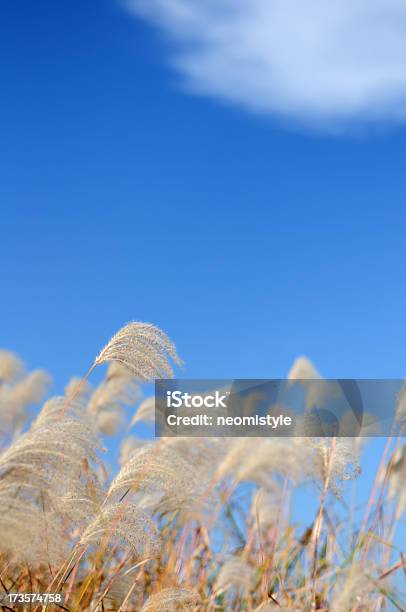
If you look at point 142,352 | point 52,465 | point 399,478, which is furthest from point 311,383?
point 52,465

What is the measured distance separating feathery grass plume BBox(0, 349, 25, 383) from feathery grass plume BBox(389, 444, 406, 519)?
12.7 feet

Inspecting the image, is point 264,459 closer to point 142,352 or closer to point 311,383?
point 142,352

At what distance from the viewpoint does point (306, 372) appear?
5.29m

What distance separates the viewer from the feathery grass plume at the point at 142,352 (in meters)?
3.58

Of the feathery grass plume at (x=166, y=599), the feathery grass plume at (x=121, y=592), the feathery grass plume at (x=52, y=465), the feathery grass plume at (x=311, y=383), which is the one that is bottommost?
the feathery grass plume at (x=166, y=599)

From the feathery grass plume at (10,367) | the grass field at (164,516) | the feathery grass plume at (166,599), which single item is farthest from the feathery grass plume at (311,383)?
the feathery grass plume at (10,367)

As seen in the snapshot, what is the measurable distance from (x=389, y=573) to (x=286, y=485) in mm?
1364

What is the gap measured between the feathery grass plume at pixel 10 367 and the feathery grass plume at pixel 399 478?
3.87m

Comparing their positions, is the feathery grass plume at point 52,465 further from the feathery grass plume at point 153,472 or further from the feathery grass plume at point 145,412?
the feathery grass plume at point 145,412

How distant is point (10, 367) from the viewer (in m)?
7.21

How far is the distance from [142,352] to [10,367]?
393 centimetres

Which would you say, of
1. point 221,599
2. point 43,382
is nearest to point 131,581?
point 221,599

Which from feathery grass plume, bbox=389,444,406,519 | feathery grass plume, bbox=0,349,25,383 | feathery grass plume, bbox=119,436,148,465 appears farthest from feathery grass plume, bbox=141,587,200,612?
feathery grass plume, bbox=0,349,25,383

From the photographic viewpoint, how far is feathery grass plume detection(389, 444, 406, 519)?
14.4ft
